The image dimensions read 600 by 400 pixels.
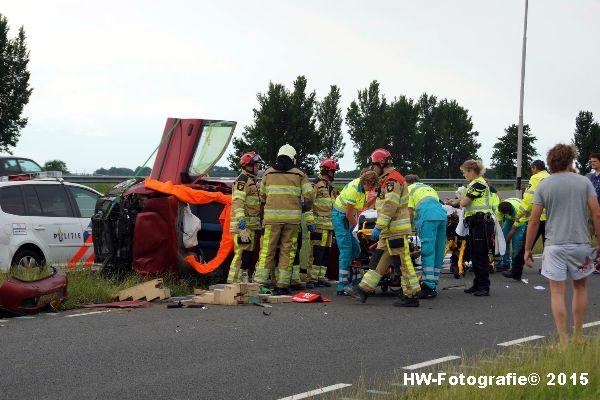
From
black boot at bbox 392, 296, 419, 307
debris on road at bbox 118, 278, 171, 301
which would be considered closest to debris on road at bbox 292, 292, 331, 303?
black boot at bbox 392, 296, 419, 307

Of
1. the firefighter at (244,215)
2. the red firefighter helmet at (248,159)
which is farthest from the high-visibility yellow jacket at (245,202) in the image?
the red firefighter helmet at (248,159)

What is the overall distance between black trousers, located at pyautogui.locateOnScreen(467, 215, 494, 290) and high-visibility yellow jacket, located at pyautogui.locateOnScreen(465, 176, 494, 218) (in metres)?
0.11

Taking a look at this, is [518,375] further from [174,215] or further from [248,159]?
[174,215]

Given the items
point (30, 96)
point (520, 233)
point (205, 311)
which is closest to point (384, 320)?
point (205, 311)

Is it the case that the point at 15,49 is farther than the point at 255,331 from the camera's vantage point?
Yes

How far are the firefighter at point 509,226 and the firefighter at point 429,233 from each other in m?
3.32

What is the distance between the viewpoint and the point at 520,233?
54.2 ft

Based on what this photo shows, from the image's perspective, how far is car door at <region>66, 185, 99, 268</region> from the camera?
14809mm

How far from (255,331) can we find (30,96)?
3702 centimetres

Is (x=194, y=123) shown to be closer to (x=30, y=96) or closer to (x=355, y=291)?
(x=355, y=291)

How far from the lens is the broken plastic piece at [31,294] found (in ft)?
35.5

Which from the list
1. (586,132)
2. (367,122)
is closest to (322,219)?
(586,132)

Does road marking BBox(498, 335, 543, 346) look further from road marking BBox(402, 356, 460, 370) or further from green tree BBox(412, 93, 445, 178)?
green tree BBox(412, 93, 445, 178)

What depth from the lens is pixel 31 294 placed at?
10.9m
